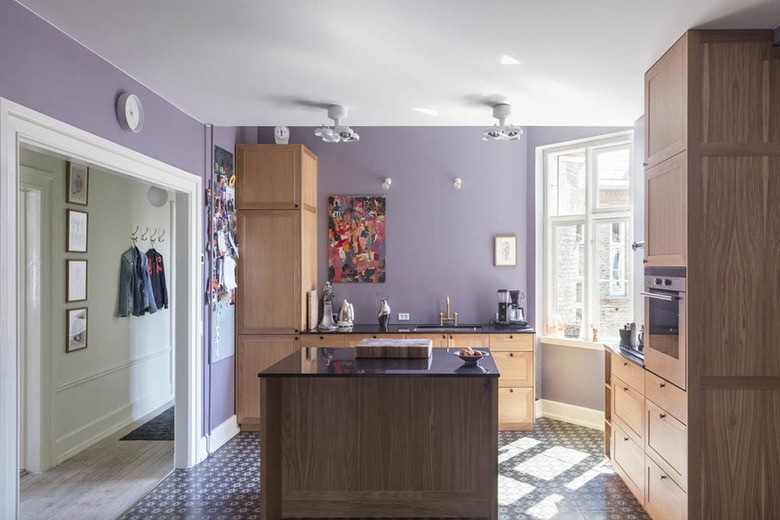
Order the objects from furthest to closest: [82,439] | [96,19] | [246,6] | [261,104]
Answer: [82,439], [261,104], [96,19], [246,6]

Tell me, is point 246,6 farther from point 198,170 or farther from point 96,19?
point 198,170

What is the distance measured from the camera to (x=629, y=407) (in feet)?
10.9

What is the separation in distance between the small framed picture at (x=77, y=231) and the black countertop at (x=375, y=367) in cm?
216

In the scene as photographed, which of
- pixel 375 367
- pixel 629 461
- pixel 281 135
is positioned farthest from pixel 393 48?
pixel 629 461

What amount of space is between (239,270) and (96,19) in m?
2.60

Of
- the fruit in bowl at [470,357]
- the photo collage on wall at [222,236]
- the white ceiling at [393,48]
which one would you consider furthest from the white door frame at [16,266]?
the fruit in bowl at [470,357]

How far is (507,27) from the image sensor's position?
237 centimetres

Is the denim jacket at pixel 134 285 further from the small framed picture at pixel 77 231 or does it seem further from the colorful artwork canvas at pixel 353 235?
the colorful artwork canvas at pixel 353 235

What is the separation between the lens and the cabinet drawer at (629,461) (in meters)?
3.08

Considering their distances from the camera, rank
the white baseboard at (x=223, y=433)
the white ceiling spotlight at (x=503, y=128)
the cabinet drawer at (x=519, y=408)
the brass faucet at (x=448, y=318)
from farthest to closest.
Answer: the brass faucet at (x=448, y=318)
the cabinet drawer at (x=519, y=408)
the white baseboard at (x=223, y=433)
the white ceiling spotlight at (x=503, y=128)

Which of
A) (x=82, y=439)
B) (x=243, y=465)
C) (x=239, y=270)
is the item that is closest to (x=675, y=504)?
(x=243, y=465)

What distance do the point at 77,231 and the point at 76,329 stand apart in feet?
2.54

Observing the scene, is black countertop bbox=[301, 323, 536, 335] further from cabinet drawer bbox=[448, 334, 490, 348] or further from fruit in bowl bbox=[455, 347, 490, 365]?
fruit in bowl bbox=[455, 347, 490, 365]

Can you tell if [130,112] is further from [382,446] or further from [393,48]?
[382,446]
